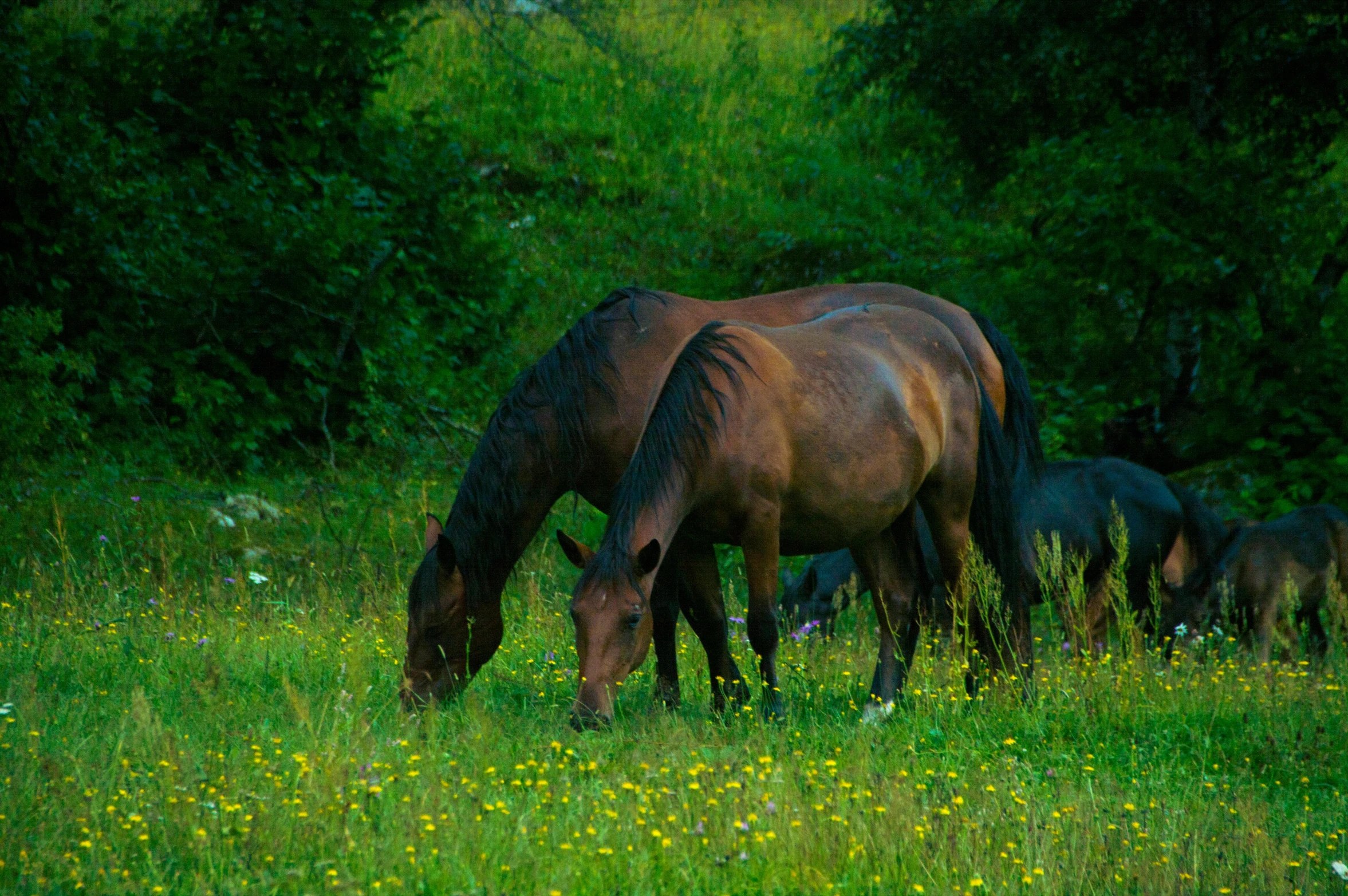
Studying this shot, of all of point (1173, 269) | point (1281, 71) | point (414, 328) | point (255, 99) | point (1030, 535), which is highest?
point (1281, 71)

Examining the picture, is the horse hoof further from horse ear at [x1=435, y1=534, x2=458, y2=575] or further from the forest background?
the forest background

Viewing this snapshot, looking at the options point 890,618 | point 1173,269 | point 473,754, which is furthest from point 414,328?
point 473,754

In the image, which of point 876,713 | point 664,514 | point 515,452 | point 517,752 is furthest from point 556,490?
point 876,713

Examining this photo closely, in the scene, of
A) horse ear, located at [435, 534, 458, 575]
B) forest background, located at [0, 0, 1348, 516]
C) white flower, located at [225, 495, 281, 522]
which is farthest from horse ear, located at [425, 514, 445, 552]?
white flower, located at [225, 495, 281, 522]

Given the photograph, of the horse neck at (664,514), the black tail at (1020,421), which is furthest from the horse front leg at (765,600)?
the black tail at (1020,421)

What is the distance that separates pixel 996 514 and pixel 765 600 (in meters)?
1.80

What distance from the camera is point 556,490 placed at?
5.78 metres

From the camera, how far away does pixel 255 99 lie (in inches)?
509

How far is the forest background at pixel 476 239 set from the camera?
408 inches

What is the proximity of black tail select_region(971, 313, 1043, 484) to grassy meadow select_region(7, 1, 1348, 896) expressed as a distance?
1.10 metres

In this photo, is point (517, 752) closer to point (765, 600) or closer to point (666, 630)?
point (666, 630)

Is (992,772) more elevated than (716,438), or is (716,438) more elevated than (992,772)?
(716,438)

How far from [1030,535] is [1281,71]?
563 centimetres

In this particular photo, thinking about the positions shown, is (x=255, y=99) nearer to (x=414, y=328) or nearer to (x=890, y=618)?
(x=414, y=328)
